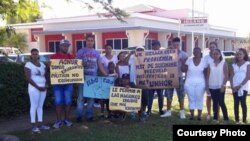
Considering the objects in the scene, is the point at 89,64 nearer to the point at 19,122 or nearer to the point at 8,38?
the point at 8,38

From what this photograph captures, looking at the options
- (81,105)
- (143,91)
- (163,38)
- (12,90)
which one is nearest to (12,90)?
(12,90)

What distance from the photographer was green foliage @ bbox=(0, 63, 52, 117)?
11462 millimetres

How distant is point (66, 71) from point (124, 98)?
1.49 m

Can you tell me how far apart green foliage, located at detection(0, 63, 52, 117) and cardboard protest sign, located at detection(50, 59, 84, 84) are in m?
2.19

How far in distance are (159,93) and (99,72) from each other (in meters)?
1.62

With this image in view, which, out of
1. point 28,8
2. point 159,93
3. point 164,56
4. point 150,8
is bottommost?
point 159,93

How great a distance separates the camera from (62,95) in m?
9.75

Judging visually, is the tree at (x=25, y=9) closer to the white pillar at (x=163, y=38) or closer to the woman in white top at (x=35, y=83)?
the woman in white top at (x=35, y=83)

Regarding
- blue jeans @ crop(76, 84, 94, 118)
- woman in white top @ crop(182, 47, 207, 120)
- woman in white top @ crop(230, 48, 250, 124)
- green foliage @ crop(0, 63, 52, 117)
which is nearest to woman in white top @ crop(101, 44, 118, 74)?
blue jeans @ crop(76, 84, 94, 118)

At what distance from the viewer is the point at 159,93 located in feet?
36.0

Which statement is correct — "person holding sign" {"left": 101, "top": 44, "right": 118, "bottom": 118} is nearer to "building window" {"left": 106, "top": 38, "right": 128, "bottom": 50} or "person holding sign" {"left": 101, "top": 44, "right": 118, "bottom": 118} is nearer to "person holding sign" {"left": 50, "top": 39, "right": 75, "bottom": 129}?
"person holding sign" {"left": 50, "top": 39, "right": 75, "bottom": 129}

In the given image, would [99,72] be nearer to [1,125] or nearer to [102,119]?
[102,119]

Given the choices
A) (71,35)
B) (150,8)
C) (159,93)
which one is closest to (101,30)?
(71,35)

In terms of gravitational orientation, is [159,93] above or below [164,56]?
below
